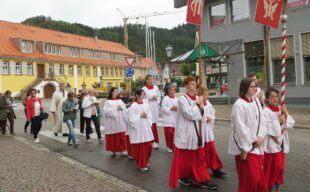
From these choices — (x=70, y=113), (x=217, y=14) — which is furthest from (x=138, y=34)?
(x=70, y=113)

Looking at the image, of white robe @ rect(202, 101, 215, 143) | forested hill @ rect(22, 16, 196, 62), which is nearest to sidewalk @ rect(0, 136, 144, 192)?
white robe @ rect(202, 101, 215, 143)

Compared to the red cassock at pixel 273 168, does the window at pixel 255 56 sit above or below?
above

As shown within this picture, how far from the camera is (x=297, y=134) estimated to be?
41.0 ft

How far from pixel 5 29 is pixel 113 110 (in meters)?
51.4

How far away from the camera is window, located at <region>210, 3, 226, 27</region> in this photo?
79.1 feet

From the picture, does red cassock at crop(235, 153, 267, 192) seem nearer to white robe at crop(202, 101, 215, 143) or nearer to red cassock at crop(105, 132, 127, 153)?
white robe at crop(202, 101, 215, 143)

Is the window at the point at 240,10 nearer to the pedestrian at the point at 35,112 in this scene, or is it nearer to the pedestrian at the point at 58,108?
the pedestrian at the point at 58,108

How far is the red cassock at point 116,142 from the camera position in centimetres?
1004

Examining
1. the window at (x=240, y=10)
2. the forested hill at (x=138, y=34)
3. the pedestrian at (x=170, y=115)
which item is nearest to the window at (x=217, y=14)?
the window at (x=240, y=10)

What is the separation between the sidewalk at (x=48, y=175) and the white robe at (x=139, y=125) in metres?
1.01

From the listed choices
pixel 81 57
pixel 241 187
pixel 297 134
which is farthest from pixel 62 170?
pixel 81 57

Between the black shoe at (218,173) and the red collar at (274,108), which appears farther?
the black shoe at (218,173)

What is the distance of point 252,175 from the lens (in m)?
5.04

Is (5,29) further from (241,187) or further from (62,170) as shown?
(241,187)
